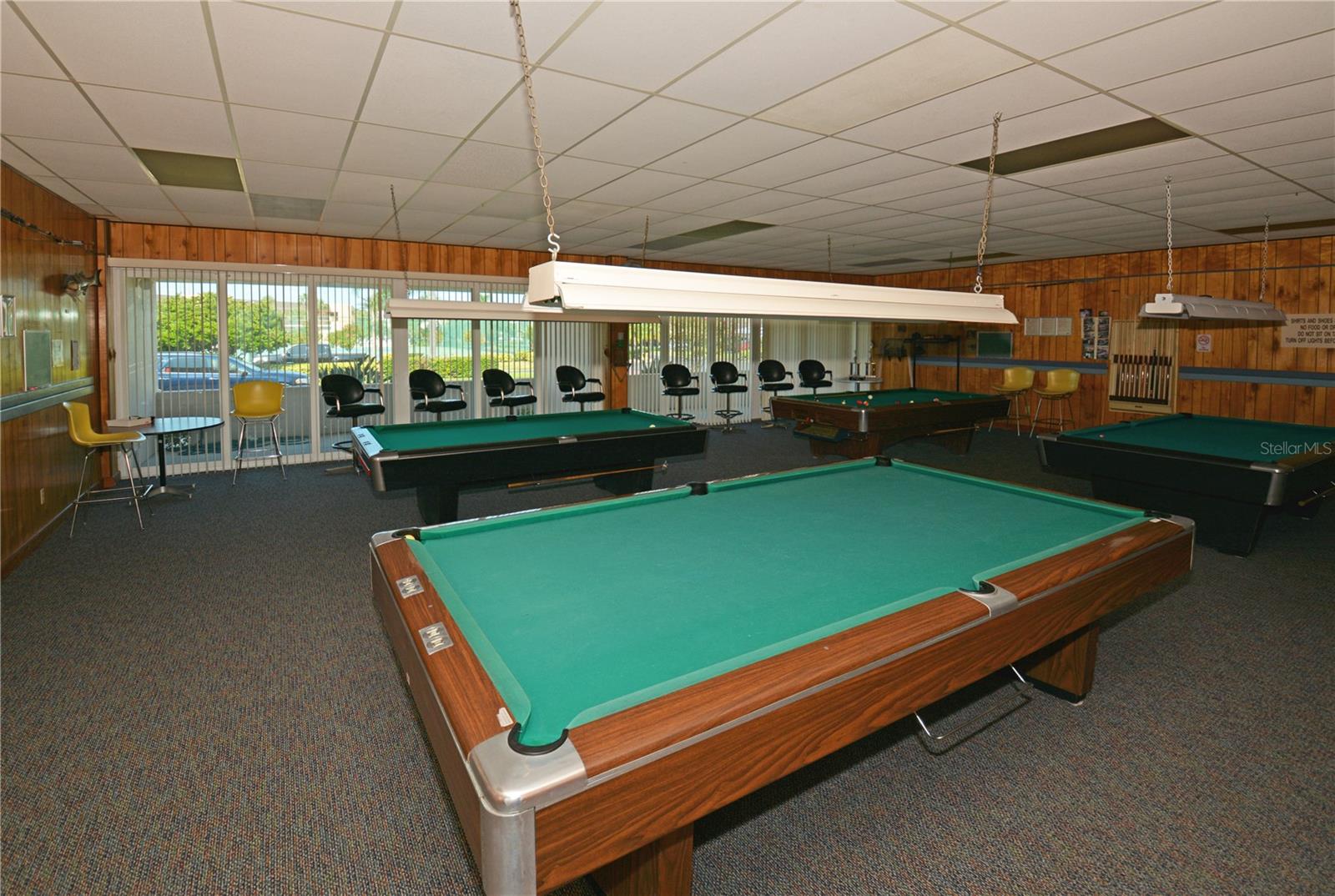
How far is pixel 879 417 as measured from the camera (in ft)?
21.6

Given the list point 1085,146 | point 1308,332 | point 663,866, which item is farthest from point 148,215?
point 1308,332

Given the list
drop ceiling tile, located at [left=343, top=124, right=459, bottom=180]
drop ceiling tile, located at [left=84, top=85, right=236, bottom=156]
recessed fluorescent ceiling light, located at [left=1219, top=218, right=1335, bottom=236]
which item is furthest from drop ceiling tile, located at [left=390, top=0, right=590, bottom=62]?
recessed fluorescent ceiling light, located at [left=1219, top=218, right=1335, bottom=236]

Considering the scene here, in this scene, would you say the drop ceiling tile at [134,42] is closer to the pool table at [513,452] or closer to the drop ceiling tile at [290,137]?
the drop ceiling tile at [290,137]

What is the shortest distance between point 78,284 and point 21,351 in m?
1.53

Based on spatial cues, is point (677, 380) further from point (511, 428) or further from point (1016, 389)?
point (1016, 389)

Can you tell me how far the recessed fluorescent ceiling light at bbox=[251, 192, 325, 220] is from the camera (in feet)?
17.9

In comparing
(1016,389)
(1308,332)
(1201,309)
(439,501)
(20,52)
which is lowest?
(439,501)

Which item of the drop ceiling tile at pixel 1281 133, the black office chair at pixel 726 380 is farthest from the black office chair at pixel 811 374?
the drop ceiling tile at pixel 1281 133

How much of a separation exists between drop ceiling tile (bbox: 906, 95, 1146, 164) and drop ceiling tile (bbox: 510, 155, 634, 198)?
190 centimetres

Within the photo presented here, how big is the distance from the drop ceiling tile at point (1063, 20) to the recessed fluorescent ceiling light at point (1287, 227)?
17.8 ft

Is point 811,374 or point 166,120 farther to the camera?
point 811,374

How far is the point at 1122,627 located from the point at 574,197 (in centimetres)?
461

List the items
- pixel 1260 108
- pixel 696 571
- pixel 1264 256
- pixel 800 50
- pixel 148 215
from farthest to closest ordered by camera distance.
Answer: pixel 1264 256, pixel 148 215, pixel 1260 108, pixel 800 50, pixel 696 571

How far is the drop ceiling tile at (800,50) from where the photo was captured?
7.96ft
